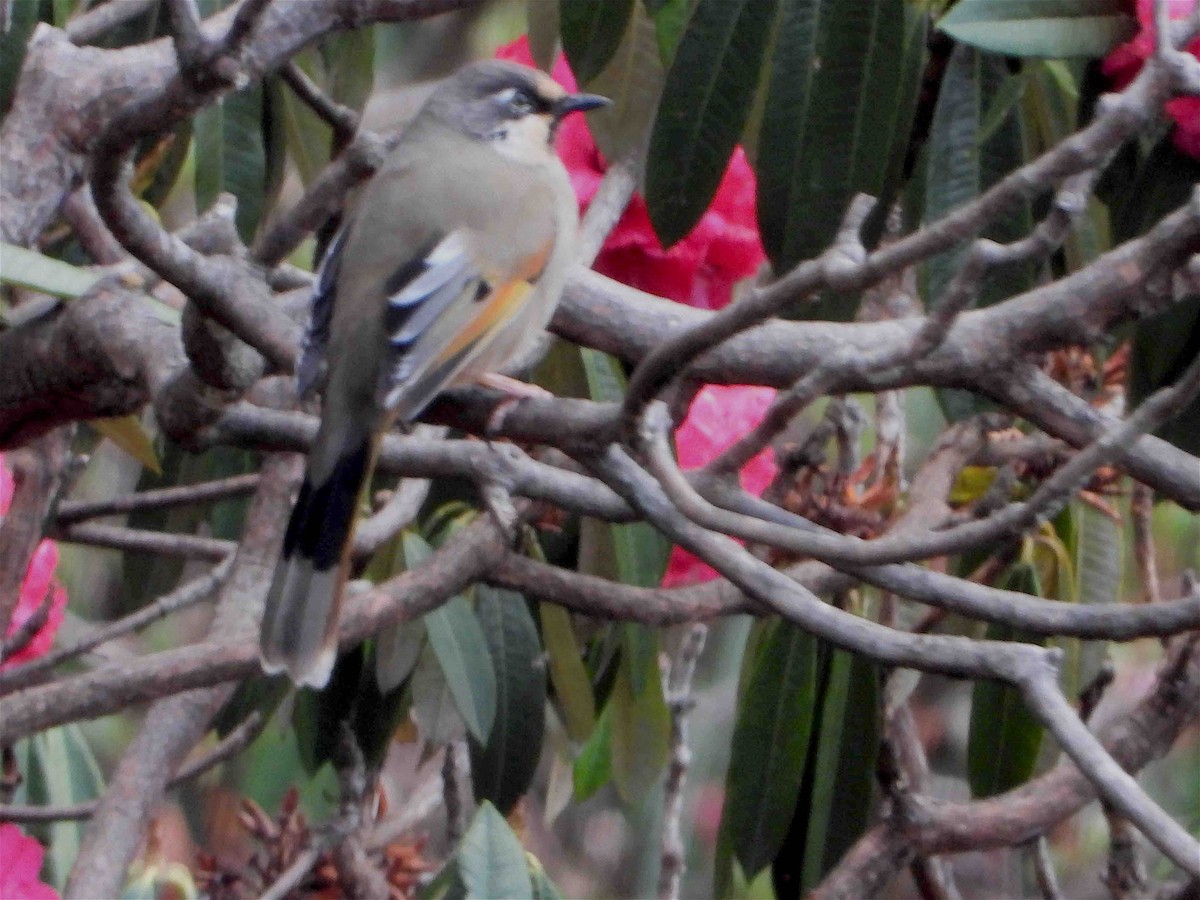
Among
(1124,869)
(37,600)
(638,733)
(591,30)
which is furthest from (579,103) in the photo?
(1124,869)

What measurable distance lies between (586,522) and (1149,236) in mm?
1228

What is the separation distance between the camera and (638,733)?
274cm

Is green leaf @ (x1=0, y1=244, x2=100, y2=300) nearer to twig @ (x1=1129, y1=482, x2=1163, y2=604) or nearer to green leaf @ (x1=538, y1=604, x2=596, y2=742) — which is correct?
green leaf @ (x1=538, y1=604, x2=596, y2=742)

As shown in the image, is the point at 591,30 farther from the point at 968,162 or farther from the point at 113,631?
the point at 113,631

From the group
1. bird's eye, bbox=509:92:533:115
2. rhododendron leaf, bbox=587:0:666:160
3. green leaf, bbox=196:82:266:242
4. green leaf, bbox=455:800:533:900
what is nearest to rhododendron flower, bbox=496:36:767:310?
rhododendron leaf, bbox=587:0:666:160

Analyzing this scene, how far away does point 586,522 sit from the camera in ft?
8.43

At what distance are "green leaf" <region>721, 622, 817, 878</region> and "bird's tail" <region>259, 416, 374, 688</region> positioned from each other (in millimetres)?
698

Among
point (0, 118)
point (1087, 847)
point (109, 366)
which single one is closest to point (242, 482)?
point (0, 118)

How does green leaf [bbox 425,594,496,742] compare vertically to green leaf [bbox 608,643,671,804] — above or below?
above

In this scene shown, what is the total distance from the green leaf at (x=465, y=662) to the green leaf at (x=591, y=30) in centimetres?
77

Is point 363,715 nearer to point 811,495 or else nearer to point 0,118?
point 811,495

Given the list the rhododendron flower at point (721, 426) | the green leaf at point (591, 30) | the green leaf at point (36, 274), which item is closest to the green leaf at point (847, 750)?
the rhododendron flower at point (721, 426)

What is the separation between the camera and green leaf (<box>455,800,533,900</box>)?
1.50 meters

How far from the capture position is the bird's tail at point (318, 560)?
6.37 feet
